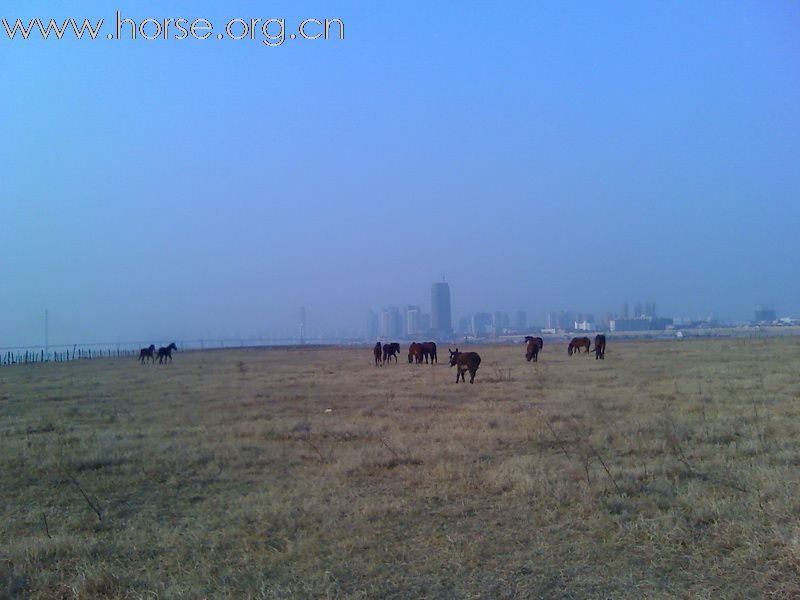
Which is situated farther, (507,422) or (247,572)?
(507,422)

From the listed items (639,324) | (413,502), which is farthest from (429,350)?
(639,324)

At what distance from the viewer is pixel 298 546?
23.9 ft

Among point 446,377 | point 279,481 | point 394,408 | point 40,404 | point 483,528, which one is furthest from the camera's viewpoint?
point 446,377

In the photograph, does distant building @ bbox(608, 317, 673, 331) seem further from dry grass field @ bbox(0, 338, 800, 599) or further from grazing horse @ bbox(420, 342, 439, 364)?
dry grass field @ bbox(0, 338, 800, 599)

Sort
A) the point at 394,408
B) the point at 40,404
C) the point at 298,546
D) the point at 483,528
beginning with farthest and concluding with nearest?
the point at 40,404 < the point at 394,408 < the point at 483,528 < the point at 298,546

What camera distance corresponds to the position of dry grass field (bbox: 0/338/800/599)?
20.9 ft

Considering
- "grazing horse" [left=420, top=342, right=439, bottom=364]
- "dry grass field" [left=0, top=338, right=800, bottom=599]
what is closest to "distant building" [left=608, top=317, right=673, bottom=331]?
"grazing horse" [left=420, top=342, right=439, bottom=364]

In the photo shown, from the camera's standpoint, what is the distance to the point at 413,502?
9.02m


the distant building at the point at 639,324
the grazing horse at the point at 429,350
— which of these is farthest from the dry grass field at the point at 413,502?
the distant building at the point at 639,324

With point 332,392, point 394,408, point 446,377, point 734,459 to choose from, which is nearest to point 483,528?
point 734,459

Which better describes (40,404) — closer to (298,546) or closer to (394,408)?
(394,408)

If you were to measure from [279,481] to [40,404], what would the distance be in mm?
14959

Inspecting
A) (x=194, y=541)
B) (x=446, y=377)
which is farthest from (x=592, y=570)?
(x=446, y=377)

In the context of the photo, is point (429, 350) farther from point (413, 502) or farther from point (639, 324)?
point (639, 324)
